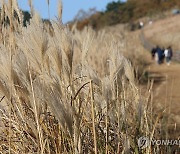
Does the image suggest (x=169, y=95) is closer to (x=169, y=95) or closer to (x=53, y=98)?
(x=169, y=95)

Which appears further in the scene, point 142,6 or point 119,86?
point 142,6

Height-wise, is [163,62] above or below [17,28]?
below

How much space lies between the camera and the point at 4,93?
1797 millimetres

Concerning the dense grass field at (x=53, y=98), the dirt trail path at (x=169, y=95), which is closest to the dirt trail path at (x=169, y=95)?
the dirt trail path at (x=169, y=95)

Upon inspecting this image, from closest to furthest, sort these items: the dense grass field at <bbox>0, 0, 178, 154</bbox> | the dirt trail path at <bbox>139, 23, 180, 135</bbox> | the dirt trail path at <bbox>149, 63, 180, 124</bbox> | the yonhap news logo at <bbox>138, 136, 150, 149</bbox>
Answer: the dense grass field at <bbox>0, 0, 178, 154</bbox> → the yonhap news logo at <bbox>138, 136, 150, 149</bbox> → the dirt trail path at <bbox>139, 23, 180, 135</bbox> → the dirt trail path at <bbox>149, 63, 180, 124</bbox>

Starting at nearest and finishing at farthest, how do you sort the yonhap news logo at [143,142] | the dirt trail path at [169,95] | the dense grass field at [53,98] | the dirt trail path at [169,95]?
the dense grass field at [53,98] → the yonhap news logo at [143,142] → the dirt trail path at [169,95] → the dirt trail path at [169,95]

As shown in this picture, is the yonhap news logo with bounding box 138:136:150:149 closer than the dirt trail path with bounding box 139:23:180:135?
Yes

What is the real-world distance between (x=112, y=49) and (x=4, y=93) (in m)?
0.74

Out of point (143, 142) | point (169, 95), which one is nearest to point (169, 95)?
point (169, 95)

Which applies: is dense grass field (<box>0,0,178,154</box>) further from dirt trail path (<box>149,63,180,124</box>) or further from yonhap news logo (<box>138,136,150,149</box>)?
dirt trail path (<box>149,63,180,124</box>)

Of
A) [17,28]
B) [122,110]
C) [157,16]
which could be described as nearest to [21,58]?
[122,110]

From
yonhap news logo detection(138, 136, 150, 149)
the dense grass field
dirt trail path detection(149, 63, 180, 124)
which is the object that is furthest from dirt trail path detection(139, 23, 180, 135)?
the dense grass field

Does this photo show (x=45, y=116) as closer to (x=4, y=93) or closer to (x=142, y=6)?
(x=4, y=93)

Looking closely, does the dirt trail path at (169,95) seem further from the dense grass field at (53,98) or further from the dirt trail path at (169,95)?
the dense grass field at (53,98)
